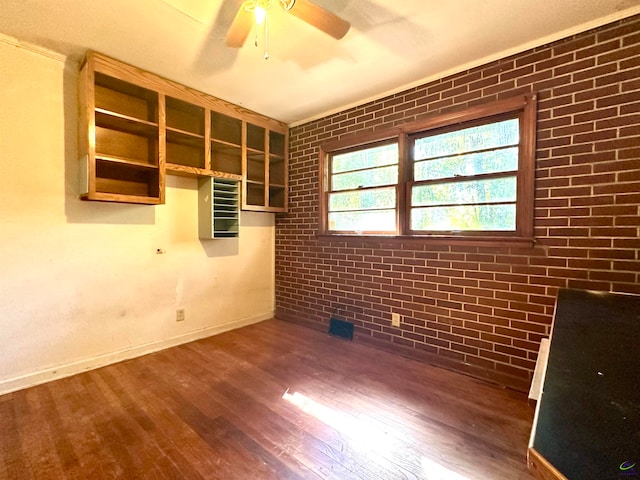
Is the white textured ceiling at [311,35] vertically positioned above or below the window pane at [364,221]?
above

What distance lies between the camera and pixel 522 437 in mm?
1628

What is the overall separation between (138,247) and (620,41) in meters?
3.94

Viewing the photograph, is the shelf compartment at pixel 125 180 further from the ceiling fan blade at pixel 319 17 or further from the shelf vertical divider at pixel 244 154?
the ceiling fan blade at pixel 319 17

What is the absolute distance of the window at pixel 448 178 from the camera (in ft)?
7.08

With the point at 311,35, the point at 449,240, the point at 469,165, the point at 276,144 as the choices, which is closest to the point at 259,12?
the point at 311,35

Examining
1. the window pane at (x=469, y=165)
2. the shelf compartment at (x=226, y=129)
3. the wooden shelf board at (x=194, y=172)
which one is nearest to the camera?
the window pane at (x=469, y=165)

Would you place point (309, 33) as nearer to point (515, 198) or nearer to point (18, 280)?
point (515, 198)

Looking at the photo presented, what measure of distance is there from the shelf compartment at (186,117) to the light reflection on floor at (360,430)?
101 inches

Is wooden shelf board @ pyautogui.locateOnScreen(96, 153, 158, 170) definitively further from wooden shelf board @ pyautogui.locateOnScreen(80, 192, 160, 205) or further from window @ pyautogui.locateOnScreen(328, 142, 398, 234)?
window @ pyautogui.locateOnScreen(328, 142, 398, 234)

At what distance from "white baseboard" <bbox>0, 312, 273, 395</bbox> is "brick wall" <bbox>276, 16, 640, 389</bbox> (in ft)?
5.48

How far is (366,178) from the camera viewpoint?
306 cm

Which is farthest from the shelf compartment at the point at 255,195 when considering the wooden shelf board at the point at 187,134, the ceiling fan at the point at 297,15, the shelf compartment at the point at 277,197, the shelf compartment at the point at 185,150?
the ceiling fan at the point at 297,15

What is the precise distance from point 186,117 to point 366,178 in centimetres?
200

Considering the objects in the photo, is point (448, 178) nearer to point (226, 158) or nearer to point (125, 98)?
point (226, 158)
